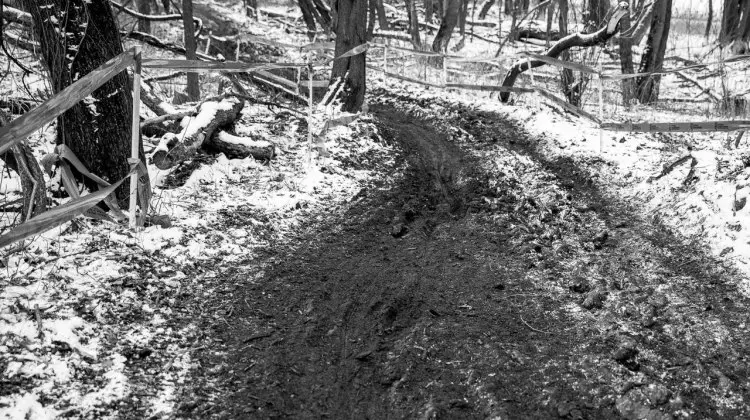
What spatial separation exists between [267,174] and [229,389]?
413 cm

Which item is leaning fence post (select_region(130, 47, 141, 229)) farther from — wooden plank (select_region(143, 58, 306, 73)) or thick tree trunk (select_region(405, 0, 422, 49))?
thick tree trunk (select_region(405, 0, 422, 49))

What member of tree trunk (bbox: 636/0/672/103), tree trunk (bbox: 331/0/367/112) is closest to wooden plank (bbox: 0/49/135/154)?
tree trunk (bbox: 331/0/367/112)

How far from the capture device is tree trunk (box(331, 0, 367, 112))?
10.7 meters

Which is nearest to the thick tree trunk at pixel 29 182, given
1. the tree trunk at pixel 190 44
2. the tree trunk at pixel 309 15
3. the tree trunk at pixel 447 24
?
the tree trunk at pixel 190 44

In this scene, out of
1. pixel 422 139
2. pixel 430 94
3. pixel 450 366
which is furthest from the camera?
pixel 430 94

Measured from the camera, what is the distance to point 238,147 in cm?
757

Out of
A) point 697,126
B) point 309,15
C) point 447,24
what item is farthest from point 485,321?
point 309,15

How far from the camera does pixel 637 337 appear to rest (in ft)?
13.3

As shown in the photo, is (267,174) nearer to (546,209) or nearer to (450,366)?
(546,209)

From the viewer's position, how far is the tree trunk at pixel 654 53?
12969 mm

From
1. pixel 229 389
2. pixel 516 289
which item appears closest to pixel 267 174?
pixel 516 289

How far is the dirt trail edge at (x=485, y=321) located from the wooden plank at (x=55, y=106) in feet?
5.77

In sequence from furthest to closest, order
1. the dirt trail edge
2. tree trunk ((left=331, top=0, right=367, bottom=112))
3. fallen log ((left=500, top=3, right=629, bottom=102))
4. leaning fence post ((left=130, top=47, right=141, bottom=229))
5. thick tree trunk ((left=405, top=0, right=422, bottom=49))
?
1. thick tree trunk ((left=405, top=0, right=422, bottom=49))
2. tree trunk ((left=331, top=0, right=367, bottom=112))
3. fallen log ((left=500, top=3, right=629, bottom=102))
4. leaning fence post ((left=130, top=47, right=141, bottom=229))
5. the dirt trail edge

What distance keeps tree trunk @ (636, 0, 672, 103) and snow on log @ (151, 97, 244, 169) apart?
31.5ft
